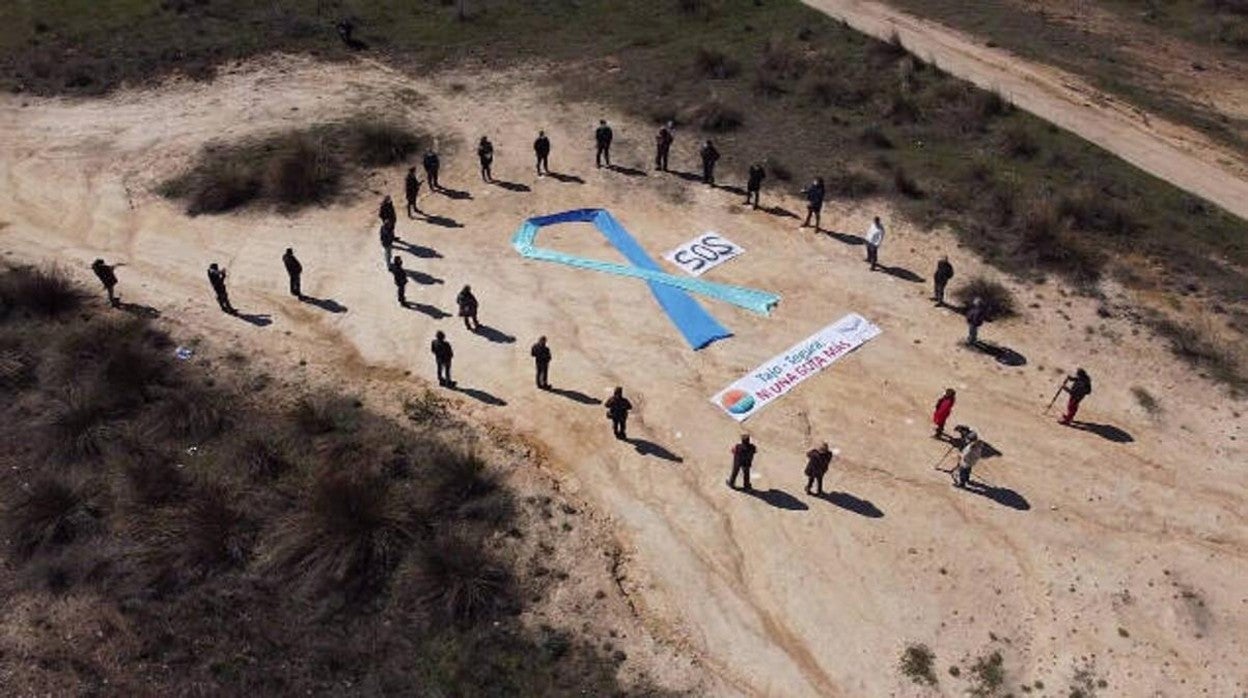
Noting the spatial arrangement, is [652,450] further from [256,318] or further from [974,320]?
[256,318]

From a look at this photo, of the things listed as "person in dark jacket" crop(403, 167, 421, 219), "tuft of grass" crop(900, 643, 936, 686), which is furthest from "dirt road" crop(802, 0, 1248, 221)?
"person in dark jacket" crop(403, 167, 421, 219)

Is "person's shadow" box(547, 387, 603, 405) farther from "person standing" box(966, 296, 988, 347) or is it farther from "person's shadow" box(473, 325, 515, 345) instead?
"person standing" box(966, 296, 988, 347)

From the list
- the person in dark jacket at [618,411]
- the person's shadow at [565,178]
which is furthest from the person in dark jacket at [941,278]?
the person's shadow at [565,178]

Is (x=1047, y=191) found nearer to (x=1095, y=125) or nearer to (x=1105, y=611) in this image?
(x=1095, y=125)

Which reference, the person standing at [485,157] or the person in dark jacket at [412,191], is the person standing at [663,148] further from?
the person in dark jacket at [412,191]

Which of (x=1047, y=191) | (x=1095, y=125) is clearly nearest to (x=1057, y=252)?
(x=1047, y=191)

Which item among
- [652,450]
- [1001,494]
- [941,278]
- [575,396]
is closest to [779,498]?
[652,450]
